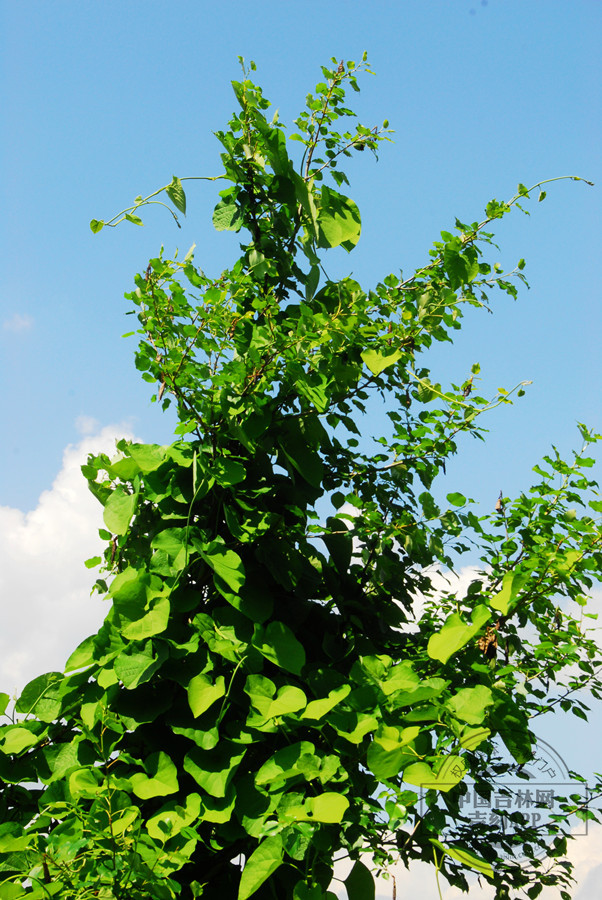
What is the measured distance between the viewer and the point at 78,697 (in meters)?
1.73

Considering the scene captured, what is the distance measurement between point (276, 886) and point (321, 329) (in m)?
1.23

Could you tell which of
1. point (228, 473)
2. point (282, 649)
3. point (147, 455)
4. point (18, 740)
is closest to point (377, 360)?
point (228, 473)

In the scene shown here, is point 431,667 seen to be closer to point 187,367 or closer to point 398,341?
point 398,341

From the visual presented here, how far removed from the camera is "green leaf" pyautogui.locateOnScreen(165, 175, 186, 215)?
5.52 ft

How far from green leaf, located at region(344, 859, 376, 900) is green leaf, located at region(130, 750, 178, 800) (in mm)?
445

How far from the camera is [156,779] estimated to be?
59.6 inches

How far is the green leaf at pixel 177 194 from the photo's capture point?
5.52 feet

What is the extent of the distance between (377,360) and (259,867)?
1.06m

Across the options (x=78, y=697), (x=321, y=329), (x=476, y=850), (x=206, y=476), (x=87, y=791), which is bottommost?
(x=476, y=850)

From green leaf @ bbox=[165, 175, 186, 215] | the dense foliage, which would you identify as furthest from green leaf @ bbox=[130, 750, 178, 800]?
green leaf @ bbox=[165, 175, 186, 215]

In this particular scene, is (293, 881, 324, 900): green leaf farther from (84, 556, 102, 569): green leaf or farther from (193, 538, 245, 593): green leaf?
(84, 556, 102, 569): green leaf

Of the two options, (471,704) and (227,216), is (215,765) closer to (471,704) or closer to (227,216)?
(471,704)

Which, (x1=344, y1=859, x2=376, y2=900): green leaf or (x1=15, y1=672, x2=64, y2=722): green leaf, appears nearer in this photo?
(x1=344, y1=859, x2=376, y2=900): green leaf

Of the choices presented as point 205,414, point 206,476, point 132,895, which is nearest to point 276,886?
point 132,895
